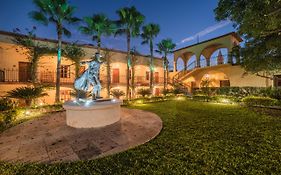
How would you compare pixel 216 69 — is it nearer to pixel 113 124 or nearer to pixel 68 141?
pixel 113 124

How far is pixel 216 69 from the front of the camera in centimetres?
1888

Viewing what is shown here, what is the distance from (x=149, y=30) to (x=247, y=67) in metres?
11.4

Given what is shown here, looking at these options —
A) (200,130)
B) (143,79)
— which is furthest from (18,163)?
(143,79)

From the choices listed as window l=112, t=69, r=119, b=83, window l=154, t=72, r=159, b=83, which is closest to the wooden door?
window l=112, t=69, r=119, b=83

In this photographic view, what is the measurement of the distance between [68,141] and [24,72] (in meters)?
13.0

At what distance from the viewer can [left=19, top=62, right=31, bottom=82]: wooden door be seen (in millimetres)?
13311

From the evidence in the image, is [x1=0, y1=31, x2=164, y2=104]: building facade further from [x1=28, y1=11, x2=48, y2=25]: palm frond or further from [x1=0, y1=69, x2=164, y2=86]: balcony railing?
[x1=28, y1=11, x2=48, y2=25]: palm frond

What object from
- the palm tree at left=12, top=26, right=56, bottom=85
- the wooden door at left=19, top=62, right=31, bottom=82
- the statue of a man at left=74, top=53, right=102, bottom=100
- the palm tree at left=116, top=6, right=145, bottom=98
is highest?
the palm tree at left=116, top=6, right=145, bottom=98

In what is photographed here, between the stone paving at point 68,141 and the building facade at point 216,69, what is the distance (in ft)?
39.0

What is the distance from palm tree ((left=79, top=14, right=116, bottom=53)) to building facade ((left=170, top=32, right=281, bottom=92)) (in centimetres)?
1218

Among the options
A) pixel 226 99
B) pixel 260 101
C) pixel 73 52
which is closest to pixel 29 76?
pixel 73 52

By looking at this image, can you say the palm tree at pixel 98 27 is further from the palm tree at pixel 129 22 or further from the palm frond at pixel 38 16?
the palm frond at pixel 38 16

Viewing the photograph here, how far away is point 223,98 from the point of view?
13.4m

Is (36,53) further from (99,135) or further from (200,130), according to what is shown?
(200,130)
